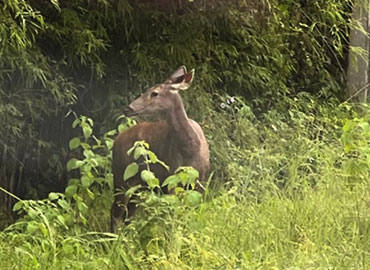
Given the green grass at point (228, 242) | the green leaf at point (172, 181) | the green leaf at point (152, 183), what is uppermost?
the green leaf at point (152, 183)

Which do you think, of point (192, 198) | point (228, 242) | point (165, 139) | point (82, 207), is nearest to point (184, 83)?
point (165, 139)

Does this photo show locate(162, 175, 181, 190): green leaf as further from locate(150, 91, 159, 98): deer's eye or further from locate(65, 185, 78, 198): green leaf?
locate(65, 185, 78, 198): green leaf

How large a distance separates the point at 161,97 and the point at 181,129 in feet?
0.67

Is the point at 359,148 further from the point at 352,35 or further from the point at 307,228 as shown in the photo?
the point at 352,35

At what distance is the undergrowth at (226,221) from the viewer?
436 centimetres

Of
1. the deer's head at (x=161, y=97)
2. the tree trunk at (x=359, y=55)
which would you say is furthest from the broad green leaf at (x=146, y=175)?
the tree trunk at (x=359, y=55)

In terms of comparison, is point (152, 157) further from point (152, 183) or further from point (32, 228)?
point (32, 228)

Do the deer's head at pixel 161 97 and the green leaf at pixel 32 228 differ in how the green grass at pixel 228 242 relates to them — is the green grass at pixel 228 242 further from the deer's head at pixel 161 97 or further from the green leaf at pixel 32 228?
the deer's head at pixel 161 97

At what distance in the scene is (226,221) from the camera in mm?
4797

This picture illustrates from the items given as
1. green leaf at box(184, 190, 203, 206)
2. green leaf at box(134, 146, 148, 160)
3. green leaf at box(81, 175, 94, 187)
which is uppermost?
green leaf at box(134, 146, 148, 160)

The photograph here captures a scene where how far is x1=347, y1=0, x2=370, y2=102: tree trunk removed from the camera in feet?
25.3

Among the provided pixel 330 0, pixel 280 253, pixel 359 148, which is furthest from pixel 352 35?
pixel 280 253

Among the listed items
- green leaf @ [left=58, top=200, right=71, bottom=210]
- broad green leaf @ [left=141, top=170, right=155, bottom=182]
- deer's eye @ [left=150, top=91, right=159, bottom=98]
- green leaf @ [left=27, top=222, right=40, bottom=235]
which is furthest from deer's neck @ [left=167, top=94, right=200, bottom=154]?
green leaf @ [left=27, top=222, right=40, bottom=235]

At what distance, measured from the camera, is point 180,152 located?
507cm
